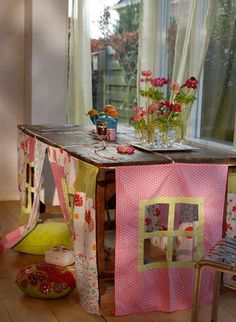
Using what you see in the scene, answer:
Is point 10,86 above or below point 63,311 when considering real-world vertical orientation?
above

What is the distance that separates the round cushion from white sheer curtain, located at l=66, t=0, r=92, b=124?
2.17 m

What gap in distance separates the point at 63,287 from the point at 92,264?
0.26m

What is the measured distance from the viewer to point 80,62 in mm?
4695

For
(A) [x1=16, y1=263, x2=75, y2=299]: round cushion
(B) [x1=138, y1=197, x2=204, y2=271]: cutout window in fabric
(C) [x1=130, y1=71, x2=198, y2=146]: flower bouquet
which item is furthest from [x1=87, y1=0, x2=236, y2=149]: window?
(A) [x1=16, y1=263, x2=75, y2=299]: round cushion

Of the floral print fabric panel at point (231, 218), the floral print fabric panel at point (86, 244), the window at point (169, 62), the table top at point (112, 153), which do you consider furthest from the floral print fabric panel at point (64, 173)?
the window at point (169, 62)

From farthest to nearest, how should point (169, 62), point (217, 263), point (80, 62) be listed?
point (80, 62) → point (169, 62) → point (217, 263)

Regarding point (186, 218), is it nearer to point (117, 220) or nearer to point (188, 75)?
point (117, 220)

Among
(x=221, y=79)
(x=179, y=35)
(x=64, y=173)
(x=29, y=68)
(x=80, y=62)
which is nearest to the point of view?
(x=64, y=173)

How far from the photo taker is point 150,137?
2818 millimetres

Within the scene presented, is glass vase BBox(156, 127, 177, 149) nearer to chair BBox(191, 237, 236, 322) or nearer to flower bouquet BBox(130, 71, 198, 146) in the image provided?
flower bouquet BBox(130, 71, 198, 146)

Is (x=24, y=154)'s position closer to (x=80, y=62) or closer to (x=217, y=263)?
(x=80, y=62)

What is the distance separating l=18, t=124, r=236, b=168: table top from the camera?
2.47 meters

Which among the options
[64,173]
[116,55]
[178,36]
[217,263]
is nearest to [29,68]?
[116,55]

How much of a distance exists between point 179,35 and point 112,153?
1376mm
